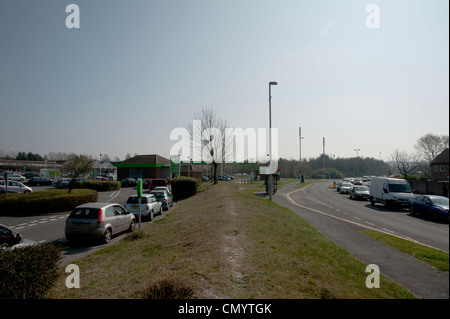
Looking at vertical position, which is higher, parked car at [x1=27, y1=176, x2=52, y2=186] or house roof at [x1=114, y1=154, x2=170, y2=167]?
house roof at [x1=114, y1=154, x2=170, y2=167]

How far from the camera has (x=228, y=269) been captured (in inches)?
225

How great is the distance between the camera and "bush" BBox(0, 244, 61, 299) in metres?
4.70

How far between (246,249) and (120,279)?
10.6 ft

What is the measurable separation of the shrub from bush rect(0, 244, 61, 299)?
2140mm

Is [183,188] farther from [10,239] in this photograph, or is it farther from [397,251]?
[397,251]

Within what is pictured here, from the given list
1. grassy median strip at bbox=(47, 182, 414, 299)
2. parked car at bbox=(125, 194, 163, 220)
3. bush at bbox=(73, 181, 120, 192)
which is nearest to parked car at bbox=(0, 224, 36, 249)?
grassy median strip at bbox=(47, 182, 414, 299)

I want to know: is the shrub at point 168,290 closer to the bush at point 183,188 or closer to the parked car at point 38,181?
the bush at point 183,188

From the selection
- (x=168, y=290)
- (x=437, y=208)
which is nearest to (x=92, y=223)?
(x=168, y=290)

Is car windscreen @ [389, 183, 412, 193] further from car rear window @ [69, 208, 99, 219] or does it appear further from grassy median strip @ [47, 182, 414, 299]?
car rear window @ [69, 208, 99, 219]

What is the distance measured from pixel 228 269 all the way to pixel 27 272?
12.8 ft

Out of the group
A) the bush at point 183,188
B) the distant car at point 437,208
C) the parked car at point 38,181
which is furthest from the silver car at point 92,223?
the parked car at point 38,181

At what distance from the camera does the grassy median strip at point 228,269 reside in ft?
15.5

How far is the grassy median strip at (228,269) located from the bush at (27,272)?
0.40 meters
